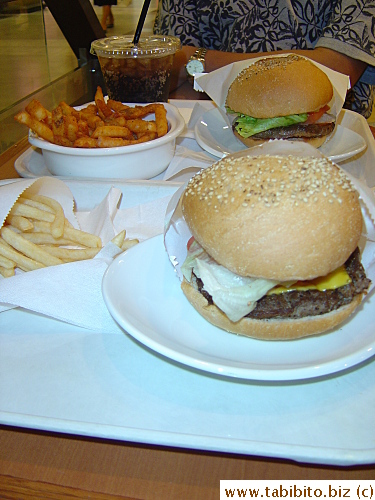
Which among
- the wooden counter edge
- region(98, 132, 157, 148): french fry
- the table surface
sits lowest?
the wooden counter edge

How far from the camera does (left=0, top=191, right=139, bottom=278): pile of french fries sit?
1.42 meters

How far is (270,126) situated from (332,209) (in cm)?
142

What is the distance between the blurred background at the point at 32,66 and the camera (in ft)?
9.62

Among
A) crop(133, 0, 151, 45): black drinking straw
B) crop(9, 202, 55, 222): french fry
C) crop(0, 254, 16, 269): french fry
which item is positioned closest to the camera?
crop(0, 254, 16, 269): french fry

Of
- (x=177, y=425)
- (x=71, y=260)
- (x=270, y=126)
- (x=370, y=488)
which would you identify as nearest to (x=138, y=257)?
(x=71, y=260)

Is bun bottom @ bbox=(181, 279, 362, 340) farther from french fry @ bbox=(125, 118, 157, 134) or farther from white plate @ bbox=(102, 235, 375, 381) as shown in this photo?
french fry @ bbox=(125, 118, 157, 134)

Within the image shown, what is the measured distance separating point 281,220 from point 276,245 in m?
0.06

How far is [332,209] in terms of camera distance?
1104 mm

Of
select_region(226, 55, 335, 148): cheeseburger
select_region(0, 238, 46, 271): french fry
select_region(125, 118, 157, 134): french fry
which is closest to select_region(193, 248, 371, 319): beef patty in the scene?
select_region(0, 238, 46, 271): french fry

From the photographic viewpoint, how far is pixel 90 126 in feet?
7.23

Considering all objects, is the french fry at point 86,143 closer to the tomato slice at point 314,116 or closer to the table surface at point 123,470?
the tomato slice at point 314,116

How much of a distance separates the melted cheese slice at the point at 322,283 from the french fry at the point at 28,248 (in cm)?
71

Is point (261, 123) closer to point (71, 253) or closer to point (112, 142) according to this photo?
point (112, 142)

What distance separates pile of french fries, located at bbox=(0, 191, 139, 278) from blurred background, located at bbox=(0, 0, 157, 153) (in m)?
1.22
